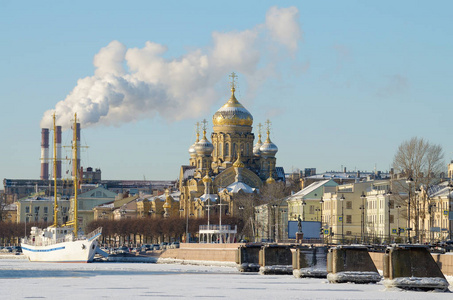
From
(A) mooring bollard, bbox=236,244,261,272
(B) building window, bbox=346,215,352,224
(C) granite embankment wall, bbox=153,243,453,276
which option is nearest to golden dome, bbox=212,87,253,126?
(B) building window, bbox=346,215,352,224

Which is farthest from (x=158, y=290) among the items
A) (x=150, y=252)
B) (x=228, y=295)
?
(x=150, y=252)

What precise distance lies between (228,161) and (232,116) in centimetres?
696

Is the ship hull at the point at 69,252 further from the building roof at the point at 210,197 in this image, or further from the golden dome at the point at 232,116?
the golden dome at the point at 232,116

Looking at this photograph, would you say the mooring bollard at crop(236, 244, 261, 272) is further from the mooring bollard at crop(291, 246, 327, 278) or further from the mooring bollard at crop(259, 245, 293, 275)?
the mooring bollard at crop(291, 246, 327, 278)

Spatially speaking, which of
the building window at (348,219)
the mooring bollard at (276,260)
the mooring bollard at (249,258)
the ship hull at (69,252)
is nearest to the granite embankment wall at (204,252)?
the ship hull at (69,252)

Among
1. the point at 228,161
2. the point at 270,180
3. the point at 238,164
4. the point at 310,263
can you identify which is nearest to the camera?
the point at 310,263

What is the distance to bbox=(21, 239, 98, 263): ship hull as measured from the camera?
102688 millimetres

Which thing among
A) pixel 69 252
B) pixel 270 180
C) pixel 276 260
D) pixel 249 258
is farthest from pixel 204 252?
pixel 270 180

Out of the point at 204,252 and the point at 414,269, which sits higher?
the point at 414,269

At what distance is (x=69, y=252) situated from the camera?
105m

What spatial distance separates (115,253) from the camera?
12125 centimetres

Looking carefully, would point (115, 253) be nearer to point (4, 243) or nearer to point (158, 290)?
point (4, 243)

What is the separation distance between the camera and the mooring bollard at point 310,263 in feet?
181

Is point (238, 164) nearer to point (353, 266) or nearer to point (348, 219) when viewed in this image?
point (348, 219)
